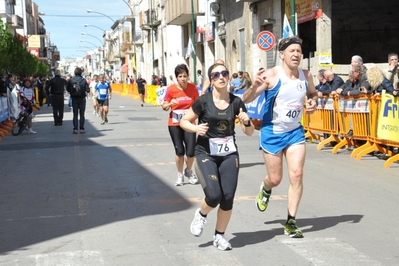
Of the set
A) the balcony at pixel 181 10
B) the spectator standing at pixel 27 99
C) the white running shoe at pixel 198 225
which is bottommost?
the white running shoe at pixel 198 225

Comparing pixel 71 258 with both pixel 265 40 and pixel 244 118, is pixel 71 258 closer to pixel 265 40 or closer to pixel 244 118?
pixel 244 118

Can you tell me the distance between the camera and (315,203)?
881cm

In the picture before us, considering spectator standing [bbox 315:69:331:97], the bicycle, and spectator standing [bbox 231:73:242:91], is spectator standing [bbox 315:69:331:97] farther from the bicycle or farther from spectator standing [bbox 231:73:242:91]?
the bicycle

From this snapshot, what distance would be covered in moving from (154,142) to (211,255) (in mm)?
11194

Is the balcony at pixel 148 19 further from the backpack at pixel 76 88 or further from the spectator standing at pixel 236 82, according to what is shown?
the backpack at pixel 76 88

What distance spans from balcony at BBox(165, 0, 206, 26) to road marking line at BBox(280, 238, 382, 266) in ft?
131

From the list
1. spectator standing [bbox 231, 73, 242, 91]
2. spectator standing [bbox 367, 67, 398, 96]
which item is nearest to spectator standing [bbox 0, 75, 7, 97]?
spectator standing [bbox 231, 73, 242, 91]

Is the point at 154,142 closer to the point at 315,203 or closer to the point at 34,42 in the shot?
the point at 315,203

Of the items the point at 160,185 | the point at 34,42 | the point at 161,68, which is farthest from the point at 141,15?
the point at 160,185

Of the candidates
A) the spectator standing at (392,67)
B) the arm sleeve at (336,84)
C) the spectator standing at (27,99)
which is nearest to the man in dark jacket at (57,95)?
the spectator standing at (27,99)

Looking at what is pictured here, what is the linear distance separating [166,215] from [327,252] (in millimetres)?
2415

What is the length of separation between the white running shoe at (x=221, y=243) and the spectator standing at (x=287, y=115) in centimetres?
79

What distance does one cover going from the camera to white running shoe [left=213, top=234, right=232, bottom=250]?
6383mm

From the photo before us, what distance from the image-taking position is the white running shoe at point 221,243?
6383 mm
